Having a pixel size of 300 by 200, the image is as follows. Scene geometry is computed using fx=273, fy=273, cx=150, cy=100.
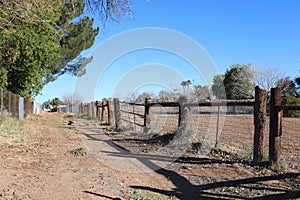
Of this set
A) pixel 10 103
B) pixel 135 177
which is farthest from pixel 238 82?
pixel 135 177

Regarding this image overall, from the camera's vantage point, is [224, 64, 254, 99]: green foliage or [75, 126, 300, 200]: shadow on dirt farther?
[224, 64, 254, 99]: green foliage

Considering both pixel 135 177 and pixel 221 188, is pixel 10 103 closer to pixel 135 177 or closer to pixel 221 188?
pixel 135 177

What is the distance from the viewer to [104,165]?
5.27m

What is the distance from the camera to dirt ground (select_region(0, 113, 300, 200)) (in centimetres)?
364

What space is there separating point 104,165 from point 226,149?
2.77 metres

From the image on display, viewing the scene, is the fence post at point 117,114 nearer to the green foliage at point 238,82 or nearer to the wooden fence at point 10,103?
the wooden fence at point 10,103

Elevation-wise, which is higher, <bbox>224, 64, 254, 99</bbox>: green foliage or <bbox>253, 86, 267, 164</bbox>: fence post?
<bbox>224, 64, 254, 99</bbox>: green foliage

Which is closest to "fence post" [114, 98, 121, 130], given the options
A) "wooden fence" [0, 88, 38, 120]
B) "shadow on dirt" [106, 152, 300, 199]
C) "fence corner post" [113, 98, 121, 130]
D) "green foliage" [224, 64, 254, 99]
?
"fence corner post" [113, 98, 121, 130]

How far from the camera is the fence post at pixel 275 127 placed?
4.71 meters

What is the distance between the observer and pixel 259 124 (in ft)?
16.7

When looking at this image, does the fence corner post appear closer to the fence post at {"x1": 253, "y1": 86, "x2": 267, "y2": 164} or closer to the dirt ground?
the dirt ground

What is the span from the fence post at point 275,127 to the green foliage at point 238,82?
31452 mm

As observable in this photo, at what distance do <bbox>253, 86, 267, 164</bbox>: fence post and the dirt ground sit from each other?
0.91 ft

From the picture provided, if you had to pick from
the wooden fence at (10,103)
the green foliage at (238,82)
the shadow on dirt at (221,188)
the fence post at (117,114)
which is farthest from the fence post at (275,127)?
the green foliage at (238,82)
